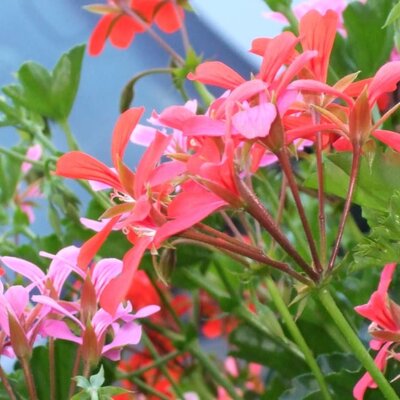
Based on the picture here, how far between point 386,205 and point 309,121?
5cm

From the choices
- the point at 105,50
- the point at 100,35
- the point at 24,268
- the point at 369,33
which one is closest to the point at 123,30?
the point at 100,35

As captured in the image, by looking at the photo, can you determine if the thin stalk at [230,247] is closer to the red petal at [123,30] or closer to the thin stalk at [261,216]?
the thin stalk at [261,216]

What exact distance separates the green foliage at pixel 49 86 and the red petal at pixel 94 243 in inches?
10.4

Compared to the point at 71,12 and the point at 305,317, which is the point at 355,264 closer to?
the point at 305,317

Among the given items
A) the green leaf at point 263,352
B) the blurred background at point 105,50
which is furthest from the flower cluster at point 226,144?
the blurred background at point 105,50

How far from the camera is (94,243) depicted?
0.31 metres

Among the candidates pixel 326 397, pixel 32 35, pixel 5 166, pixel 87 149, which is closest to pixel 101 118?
pixel 87 149

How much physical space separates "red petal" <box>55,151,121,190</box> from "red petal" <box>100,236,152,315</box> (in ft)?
0.14

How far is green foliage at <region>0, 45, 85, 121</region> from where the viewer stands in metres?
0.56

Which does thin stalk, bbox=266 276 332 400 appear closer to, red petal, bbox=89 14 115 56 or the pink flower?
the pink flower

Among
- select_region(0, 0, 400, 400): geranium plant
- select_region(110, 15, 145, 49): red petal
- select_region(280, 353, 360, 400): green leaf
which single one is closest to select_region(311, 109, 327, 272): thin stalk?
select_region(0, 0, 400, 400): geranium plant

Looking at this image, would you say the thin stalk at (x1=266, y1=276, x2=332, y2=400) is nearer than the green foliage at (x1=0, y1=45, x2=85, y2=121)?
Yes

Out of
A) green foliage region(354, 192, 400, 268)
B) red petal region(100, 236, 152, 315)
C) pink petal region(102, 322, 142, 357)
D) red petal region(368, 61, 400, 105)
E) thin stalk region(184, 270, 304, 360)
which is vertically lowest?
thin stalk region(184, 270, 304, 360)

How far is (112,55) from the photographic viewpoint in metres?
1.53
